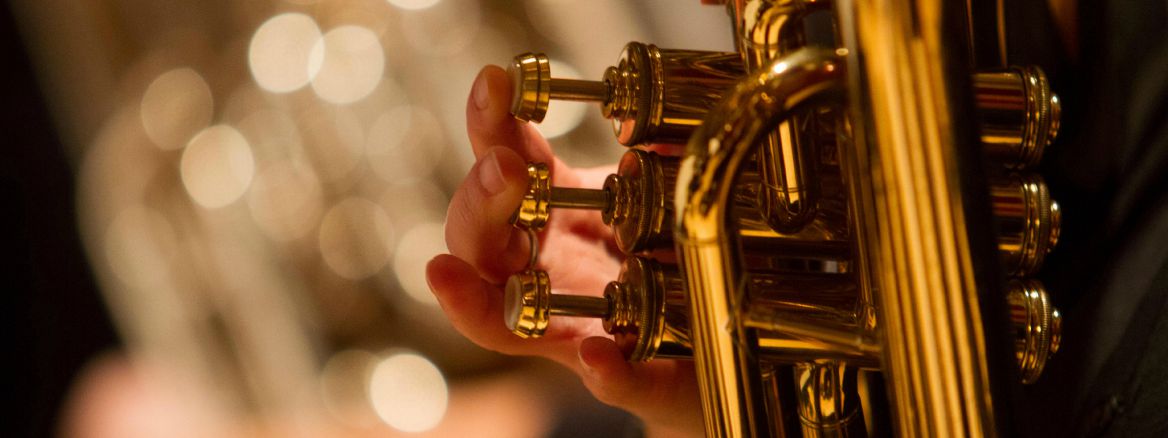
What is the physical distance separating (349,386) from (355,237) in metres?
0.24

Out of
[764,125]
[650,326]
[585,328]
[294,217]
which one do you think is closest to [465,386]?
[294,217]

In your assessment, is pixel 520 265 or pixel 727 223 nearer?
pixel 727 223

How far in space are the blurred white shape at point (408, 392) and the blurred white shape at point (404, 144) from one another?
0.99 feet

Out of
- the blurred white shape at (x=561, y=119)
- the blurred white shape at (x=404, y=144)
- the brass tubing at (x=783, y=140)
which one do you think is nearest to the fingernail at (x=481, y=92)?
the brass tubing at (x=783, y=140)

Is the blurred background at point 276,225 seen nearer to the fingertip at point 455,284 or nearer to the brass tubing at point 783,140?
the fingertip at point 455,284

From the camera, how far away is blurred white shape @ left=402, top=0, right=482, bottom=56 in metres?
1.49

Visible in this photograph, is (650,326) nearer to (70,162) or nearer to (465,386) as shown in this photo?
(465,386)

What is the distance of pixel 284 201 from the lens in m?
1.57

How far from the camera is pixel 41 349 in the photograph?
5.29ft

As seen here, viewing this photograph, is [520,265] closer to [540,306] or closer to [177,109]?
[540,306]

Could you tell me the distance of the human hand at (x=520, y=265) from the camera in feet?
1.59

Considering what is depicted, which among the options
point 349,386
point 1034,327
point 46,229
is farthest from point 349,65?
point 1034,327

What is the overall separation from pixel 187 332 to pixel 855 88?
148 cm

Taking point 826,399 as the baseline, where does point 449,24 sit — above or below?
above
